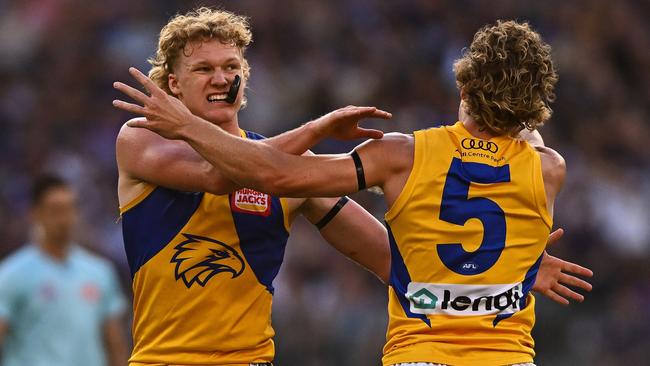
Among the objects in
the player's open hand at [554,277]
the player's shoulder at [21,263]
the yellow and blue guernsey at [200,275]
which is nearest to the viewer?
the yellow and blue guernsey at [200,275]

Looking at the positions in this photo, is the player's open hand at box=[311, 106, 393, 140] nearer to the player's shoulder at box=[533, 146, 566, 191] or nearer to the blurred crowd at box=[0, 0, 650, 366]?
the player's shoulder at box=[533, 146, 566, 191]

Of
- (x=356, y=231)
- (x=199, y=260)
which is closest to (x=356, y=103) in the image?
(x=356, y=231)

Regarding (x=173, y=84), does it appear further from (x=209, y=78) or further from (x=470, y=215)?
(x=470, y=215)

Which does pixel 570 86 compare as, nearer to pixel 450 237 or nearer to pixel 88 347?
pixel 88 347

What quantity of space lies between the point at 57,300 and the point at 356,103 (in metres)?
5.65

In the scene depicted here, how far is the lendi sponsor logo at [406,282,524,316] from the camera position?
525cm

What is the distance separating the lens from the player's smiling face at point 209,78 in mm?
6145

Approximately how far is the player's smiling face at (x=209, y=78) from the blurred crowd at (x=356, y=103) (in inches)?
218

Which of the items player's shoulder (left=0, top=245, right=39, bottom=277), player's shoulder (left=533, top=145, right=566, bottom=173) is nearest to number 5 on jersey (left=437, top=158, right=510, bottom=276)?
player's shoulder (left=533, top=145, right=566, bottom=173)

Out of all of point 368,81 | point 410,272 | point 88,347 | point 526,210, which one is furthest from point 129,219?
point 368,81

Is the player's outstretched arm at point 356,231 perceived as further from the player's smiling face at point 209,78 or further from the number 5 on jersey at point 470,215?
the number 5 on jersey at point 470,215

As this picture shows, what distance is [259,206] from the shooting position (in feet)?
19.7

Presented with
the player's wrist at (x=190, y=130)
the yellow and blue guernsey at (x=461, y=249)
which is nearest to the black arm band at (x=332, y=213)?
the yellow and blue guernsey at (x=461, y=249)

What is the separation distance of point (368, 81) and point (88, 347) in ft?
19.8
